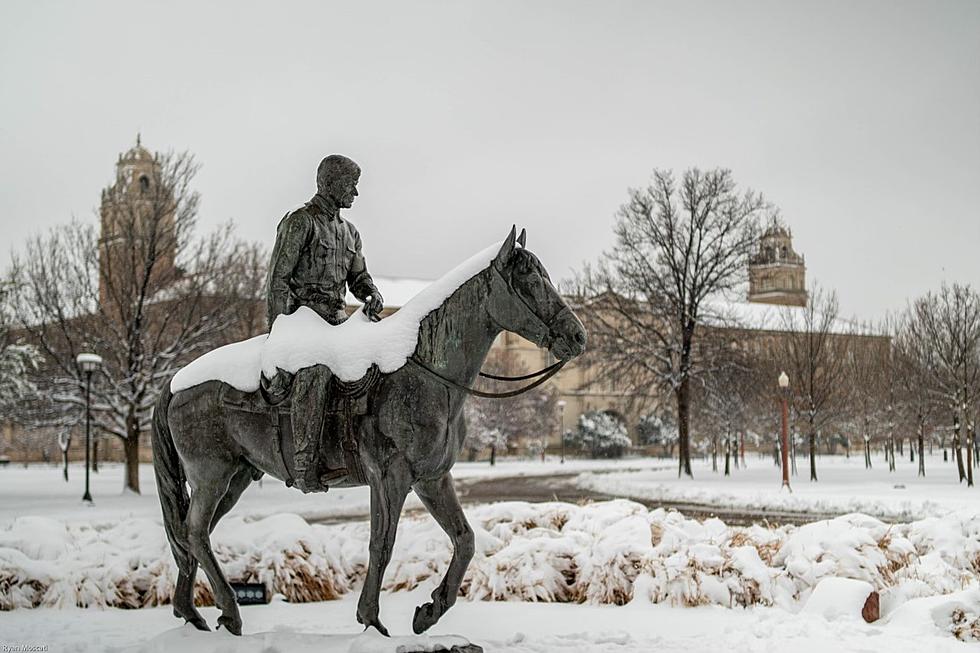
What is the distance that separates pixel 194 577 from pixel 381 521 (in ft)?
5.82

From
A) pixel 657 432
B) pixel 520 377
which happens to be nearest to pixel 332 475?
pixel 520 377

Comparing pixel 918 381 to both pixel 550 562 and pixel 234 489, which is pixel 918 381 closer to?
pixel 550 562

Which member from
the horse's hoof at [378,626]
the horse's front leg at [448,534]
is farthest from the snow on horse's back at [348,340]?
the horse's hoof at [378,626]

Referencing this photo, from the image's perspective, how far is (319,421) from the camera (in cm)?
578

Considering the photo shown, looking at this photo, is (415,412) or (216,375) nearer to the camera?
(415,412)

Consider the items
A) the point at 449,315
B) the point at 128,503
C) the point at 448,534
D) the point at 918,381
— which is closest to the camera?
the point at 449,315

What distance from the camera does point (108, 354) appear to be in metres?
27.9

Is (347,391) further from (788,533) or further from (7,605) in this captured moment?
(788,533)

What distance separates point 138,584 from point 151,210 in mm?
Result: 20796

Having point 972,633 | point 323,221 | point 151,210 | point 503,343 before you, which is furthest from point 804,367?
point 503,343

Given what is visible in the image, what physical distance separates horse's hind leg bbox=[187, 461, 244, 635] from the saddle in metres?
0.55

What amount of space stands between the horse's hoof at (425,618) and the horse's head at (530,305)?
1.94m

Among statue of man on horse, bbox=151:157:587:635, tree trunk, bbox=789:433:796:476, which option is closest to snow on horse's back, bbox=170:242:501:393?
statue of man on horse, bbox=151:157:587:635

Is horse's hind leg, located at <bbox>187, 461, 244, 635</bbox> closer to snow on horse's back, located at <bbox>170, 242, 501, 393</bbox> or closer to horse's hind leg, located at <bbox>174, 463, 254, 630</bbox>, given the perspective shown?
horse's hind leg, located at <bbox>174, 463, 254, 630</bbox>
